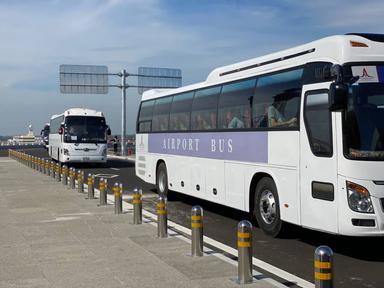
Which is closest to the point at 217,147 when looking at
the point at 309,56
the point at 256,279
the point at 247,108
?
the point at 247,108

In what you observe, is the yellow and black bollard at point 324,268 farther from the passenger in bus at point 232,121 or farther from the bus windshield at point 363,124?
the passenger in bus at point 232,121

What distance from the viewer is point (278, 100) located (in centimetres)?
940

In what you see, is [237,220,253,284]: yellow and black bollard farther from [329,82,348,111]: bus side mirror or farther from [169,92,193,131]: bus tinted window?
[169,92,193,131]: bus tinted window

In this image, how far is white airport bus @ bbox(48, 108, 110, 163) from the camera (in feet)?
97.1

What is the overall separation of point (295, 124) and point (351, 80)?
1.38 m

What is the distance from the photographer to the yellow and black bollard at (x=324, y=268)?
16.2ft

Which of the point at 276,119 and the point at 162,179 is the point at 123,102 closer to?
the point at 162,179

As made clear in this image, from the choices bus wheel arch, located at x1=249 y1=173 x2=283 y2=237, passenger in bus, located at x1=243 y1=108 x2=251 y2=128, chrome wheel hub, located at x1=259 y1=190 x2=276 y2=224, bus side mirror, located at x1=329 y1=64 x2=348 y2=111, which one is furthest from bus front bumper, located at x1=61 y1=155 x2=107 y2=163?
bus side mirror, located at x1=329 y1=64 x2=348 y2=111

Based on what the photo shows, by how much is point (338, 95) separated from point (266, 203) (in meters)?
2.96

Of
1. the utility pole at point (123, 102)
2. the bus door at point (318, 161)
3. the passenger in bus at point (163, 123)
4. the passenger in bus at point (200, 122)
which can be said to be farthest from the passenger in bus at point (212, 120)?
the utility pole at point (123, 102)

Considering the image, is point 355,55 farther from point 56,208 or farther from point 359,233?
point 56,208

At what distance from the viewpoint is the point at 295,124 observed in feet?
28.7

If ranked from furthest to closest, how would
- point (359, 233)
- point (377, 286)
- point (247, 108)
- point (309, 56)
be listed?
point (247, 108) < point (309, 56) < point (359, 233) < point (377, 286)

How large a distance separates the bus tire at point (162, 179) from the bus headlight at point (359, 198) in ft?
26.7
